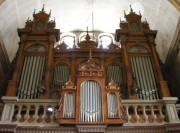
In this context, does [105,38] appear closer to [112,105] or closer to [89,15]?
[89,15]

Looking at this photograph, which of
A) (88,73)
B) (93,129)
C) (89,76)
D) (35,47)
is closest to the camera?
(93,129)

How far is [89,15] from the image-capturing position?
13297 mm

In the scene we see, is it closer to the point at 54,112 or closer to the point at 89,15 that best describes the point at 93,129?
the point at 54,112

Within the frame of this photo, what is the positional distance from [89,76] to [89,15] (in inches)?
219

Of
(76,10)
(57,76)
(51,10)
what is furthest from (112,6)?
(57,76)

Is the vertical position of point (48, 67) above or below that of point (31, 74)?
above

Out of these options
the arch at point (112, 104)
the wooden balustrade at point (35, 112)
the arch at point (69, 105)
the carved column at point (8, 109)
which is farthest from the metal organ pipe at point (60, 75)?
the arch at point (112, 104)

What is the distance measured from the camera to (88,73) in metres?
8.48

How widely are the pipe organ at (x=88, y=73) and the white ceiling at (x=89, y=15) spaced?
793 millimetres

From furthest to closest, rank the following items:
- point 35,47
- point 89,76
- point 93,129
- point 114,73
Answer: point 35,47 → point 114,73 → point 89,76 → point 93,129

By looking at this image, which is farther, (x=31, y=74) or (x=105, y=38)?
(x=105, y=38)

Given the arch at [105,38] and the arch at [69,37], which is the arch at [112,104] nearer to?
the arch at [105,38]

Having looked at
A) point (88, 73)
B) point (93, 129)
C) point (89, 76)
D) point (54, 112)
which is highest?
point (88, 73)

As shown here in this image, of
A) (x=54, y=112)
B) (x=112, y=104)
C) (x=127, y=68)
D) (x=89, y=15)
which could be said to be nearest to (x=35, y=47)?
(x=127, y=68)
